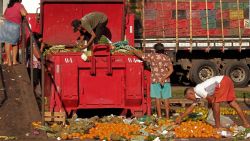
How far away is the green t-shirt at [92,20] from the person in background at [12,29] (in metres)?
1.40

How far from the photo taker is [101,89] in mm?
13109

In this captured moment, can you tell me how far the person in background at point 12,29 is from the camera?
48.4ft

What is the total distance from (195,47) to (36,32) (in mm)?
10869

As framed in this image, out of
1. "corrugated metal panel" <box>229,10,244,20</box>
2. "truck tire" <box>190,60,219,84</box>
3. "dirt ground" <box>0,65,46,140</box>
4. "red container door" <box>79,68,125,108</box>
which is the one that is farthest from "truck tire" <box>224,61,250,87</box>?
"red container door" <box>79,68,125,108</box>

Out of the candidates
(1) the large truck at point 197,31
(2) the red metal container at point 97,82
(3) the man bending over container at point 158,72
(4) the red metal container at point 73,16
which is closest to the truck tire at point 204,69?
(1) the large truck at point 197,31

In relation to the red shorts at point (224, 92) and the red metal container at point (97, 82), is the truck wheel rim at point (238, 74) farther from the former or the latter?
the red shorts at point (224, 92)

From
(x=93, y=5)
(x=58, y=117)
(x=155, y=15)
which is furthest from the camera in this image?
(x=155, y=15)

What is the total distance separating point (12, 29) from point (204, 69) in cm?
1247

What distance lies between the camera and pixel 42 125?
11.4m

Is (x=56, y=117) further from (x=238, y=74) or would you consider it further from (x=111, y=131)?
(x=238, y=74)

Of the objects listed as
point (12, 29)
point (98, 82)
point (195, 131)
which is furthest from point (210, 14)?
point (195, 131)

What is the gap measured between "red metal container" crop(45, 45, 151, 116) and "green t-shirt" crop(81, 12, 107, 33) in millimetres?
1152

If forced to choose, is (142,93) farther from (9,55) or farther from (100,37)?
(9,55)

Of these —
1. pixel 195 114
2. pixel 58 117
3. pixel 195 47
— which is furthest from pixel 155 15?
pixel 58 117
